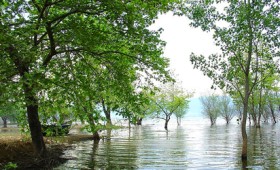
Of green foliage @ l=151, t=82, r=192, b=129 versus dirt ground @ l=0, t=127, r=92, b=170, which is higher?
green foliage @ l=151, t=82, r=192, b=129

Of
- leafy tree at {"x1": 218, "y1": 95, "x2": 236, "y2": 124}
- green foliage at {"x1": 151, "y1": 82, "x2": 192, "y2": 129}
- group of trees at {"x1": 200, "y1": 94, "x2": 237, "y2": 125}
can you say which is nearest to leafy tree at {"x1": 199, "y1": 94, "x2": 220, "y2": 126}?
group of trees at {"x1": 200, "y1": 94, "x2": 237, "y2": 125}

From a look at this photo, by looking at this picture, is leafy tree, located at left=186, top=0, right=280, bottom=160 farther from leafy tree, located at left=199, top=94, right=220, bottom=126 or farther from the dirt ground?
leafy tree, located at left=199, top=94, right=220, bottom=126

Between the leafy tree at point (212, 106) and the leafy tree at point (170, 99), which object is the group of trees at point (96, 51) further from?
the leafy tree at point (212, 106)

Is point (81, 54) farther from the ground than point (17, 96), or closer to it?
farther from the ground

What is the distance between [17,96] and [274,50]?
1435 centimetres

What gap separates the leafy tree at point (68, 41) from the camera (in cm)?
998

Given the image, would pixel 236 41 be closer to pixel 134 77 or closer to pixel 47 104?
pixel 134 77

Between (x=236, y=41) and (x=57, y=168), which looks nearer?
(x=57, y=168)

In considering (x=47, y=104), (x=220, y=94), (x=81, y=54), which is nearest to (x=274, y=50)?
(x=81, y=54)

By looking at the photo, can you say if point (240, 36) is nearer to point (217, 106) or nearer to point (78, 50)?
point (78, 50)

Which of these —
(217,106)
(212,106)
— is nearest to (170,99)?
(212,106)

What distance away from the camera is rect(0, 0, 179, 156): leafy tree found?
998 cm

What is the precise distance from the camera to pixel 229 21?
17.1m

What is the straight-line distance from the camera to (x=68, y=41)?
12867mm
